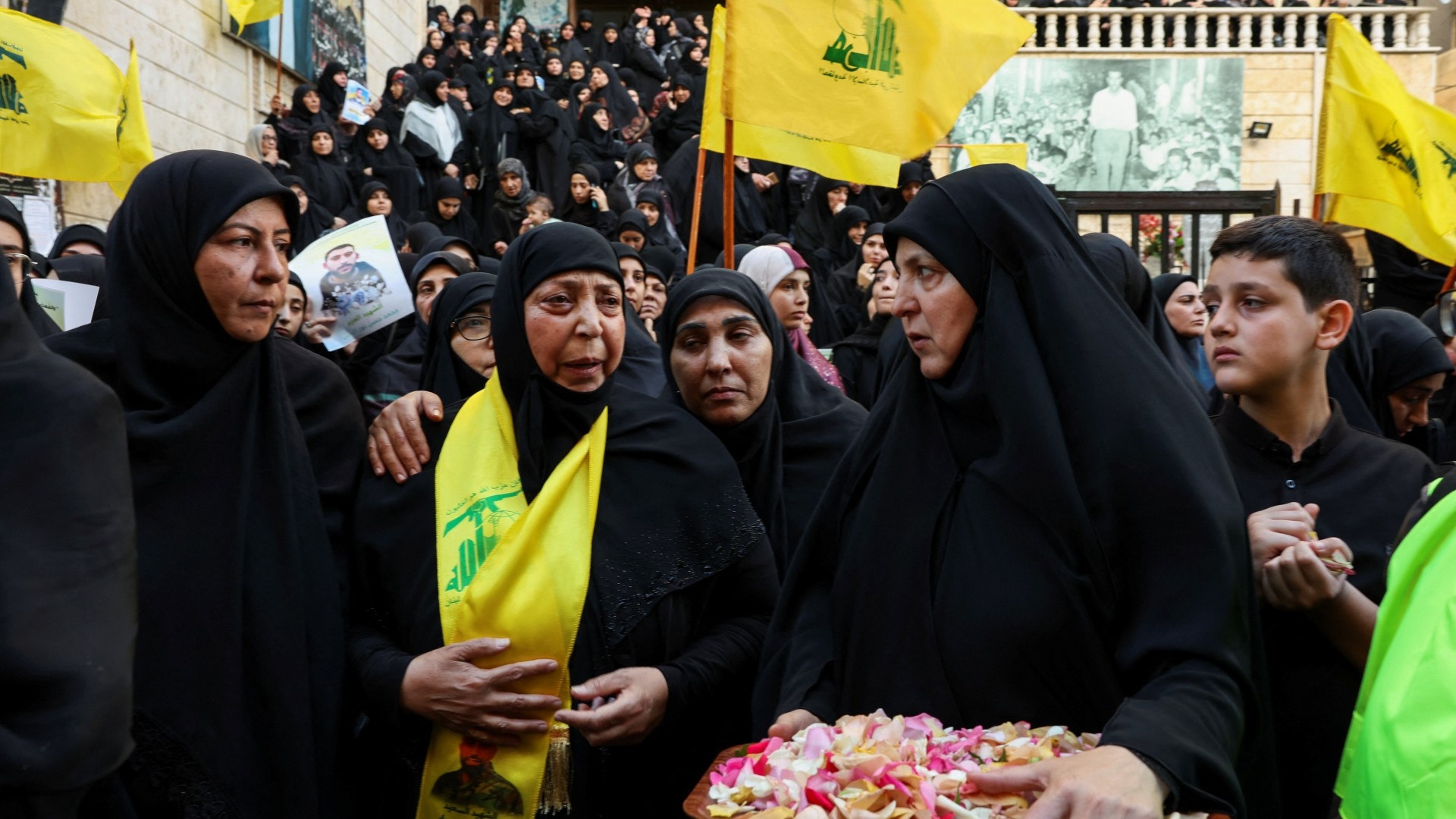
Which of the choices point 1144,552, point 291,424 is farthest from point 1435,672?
point 291,424

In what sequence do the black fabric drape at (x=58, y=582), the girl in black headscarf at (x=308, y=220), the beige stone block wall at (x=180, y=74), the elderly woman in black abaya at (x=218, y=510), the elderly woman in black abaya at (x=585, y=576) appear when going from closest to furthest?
the black fabric drape at (x=58, y=582) → the elderly woman in black abaya at (x=218, y=510) → the elderly woman in black abaya at (x=585, y=576) → the girl in black headscarf at (x=308, y=220) → the beige stone block wall at (x=180, y=74)

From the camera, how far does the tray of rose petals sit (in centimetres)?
148

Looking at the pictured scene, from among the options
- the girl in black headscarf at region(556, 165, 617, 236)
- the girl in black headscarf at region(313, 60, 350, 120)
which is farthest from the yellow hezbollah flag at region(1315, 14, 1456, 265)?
the girl in black headscarf at region(313, 60, 350, 120)

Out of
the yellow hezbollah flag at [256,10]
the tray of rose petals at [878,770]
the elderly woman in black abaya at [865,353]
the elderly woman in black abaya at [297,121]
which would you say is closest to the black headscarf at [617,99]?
the elderly woman in black abaya at [297,121]

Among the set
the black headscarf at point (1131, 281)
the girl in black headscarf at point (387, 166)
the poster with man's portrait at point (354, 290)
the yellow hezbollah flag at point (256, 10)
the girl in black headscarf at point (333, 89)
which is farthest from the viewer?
the girl in black headscarf at point (333, 89)

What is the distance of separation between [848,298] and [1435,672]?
6.89m

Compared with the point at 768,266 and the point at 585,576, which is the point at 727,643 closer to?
the point at 585,576

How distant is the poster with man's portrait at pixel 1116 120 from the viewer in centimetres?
1683

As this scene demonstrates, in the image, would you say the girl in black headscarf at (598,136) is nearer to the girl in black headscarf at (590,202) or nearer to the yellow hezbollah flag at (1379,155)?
the girl in black headscarf at (590,202)

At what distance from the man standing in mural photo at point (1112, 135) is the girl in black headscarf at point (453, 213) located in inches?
350

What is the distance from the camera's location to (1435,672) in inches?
57.9

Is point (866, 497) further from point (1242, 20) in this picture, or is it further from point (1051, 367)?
point (1242, 20)

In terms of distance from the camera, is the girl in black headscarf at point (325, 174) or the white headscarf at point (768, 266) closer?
the white headscarf at point (768, 266)

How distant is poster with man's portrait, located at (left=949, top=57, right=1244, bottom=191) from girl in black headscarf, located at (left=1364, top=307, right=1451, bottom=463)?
13199 mm
